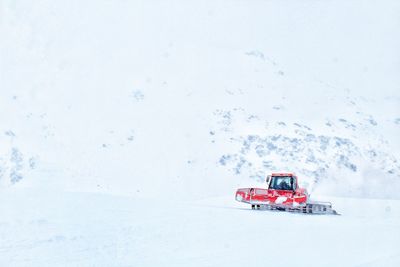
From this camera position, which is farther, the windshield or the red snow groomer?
the windshield

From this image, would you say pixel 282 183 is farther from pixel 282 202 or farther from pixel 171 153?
pixel 171 153

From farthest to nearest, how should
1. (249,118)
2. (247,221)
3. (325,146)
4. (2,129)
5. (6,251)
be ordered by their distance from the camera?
(249,118) < (325,146) < (2,129) < (247,221) < (6,251)

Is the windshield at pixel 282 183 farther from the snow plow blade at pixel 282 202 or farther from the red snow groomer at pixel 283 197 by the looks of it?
the snow plow blade at pixel 282 202

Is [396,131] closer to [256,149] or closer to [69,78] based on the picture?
[256,149]

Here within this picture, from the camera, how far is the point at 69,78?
207 ft

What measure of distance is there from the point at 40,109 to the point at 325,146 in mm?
33230

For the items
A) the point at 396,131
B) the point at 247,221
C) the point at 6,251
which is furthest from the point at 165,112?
the point at 6,251

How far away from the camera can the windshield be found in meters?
19.2

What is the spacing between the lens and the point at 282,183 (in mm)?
19391

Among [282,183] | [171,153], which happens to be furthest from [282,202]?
[171,153]

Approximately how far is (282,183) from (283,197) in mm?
1366

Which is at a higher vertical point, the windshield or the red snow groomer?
the windshield

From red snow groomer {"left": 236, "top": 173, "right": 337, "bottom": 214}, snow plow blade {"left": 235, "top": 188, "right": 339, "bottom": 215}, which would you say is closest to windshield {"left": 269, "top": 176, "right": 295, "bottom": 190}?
red snow groomer {"left": 236, "top": 173, "right": 337, "bottom": 214}

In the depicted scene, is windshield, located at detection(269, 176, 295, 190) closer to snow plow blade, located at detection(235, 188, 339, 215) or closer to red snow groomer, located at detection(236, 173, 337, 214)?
red snow groomer, located at detection(236, 173, 337, 214)
